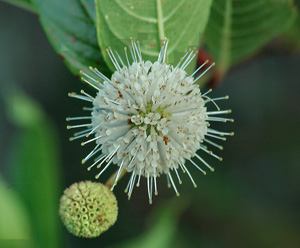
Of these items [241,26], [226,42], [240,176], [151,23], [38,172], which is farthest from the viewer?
[240,176]

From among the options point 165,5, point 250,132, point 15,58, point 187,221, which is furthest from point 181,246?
point 15,58

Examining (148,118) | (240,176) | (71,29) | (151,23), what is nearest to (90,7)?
(71,29)

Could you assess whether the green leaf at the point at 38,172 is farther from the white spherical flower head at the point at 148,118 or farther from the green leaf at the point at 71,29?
the white spherical flower head at the point at 148,118

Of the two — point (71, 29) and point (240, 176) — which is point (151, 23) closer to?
point (71, 29)

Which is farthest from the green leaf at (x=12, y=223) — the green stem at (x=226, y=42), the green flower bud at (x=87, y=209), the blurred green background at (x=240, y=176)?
the green stem at (x=226, y=42)

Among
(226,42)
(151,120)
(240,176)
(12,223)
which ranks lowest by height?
(240,176)
